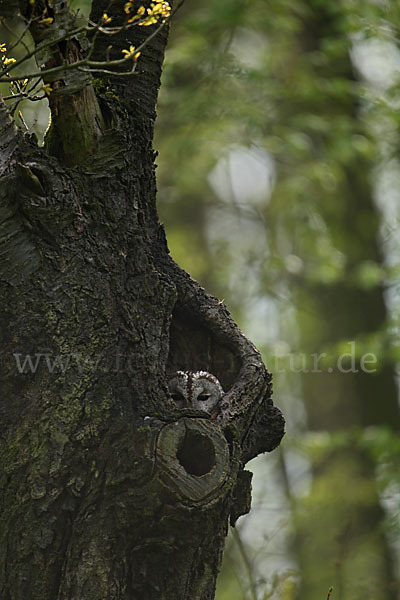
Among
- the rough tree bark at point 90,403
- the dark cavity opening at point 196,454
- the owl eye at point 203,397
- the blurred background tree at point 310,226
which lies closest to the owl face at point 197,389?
the owl eye at point 203,397

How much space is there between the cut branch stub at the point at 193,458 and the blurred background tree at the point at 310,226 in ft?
14.1

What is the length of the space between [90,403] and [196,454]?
0.41 metres

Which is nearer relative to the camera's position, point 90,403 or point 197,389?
point 90,403

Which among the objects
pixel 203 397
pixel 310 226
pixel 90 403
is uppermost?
pixel 310 226

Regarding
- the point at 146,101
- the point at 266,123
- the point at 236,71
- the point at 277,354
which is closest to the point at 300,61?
the point at 266,123

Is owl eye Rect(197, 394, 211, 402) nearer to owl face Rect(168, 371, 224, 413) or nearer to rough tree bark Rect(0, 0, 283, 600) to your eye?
owl face Rect(168, 371, 224, 413)

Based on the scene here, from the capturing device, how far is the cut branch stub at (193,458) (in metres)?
Answer: 2.48

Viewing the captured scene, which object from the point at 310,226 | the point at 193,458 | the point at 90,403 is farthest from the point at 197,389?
the point at 310,226

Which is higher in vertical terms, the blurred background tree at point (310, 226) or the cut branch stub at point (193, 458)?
the blurred background tree at point (310, 226)

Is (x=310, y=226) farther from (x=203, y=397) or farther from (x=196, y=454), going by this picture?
(x=196, y=454)

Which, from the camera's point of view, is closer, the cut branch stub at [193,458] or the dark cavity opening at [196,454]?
the cut branch stub at [193,458]

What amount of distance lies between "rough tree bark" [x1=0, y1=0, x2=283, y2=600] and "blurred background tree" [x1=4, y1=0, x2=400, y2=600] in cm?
395

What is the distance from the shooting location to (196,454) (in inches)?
104

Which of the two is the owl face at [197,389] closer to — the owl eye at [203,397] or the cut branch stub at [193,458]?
the owl eye at [203,397]
